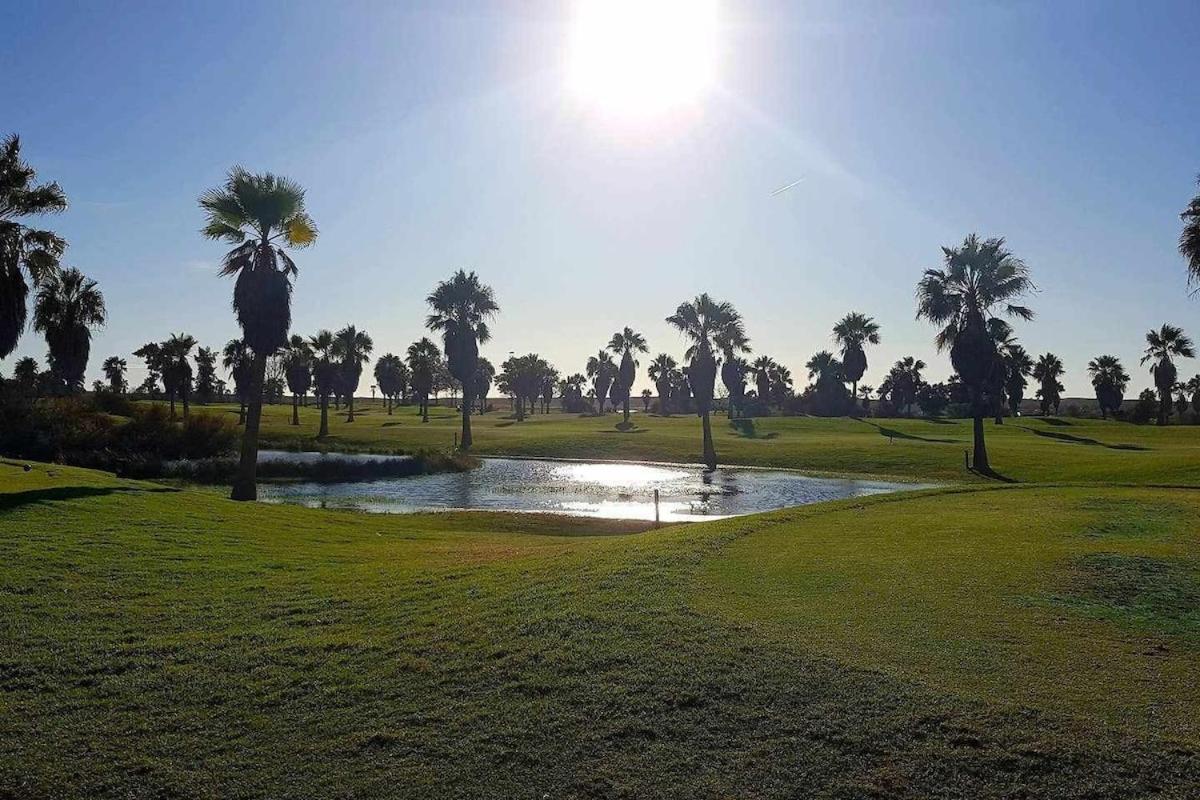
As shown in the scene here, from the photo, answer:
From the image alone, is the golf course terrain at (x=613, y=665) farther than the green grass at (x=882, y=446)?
No

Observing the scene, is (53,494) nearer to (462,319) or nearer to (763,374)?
(462,319)

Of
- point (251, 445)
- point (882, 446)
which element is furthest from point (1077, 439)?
point (251, 445)

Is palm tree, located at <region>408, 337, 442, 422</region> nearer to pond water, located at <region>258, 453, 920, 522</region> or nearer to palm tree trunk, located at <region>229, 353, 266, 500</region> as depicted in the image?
pond water, located at <region>258, 453, 920, 522</region>

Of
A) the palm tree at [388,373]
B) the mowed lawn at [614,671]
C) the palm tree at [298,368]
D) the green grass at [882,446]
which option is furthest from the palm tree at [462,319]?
the palm tree at [388,373]

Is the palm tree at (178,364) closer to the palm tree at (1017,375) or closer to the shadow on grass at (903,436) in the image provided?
the shadow on grass at (903,436)

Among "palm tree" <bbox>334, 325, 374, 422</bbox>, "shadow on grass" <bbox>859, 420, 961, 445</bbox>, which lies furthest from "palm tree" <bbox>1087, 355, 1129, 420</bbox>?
"palm tree" <bbox>334, 325, 374, 422</bbox>

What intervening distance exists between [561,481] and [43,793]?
41.8 meters

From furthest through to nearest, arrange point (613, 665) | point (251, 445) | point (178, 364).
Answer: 1. point (178, 364)
2. point (251, 445)
3. point (613, 665)

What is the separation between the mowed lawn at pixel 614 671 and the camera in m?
6.04

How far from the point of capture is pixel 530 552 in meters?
16.6

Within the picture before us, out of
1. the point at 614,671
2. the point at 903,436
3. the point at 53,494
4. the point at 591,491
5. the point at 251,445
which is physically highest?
the point at 251,445

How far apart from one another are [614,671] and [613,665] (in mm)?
168

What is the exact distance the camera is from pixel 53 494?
1914cm

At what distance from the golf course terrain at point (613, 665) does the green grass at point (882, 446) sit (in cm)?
3134
